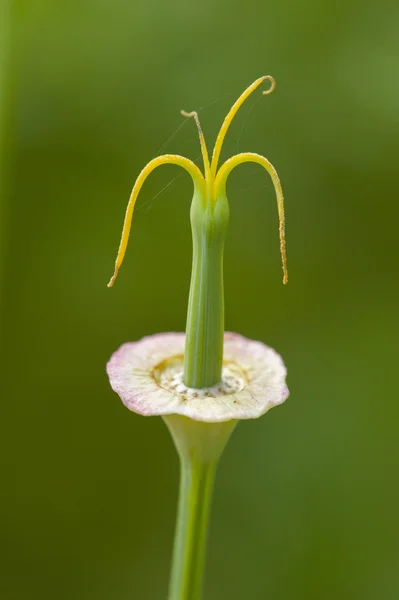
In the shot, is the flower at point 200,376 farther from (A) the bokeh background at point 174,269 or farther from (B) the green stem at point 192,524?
(A) the bokeh background at point 174,269

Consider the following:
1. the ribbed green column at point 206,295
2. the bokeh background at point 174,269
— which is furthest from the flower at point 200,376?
the bokeh background at point 174,269

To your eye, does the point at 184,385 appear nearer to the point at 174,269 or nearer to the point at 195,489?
the point at 195,489

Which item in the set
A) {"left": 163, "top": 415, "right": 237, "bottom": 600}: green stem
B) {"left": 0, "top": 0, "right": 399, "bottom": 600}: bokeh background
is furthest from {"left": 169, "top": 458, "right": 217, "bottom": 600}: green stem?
{"left": 0, "top": 0, "right": 399, "bottom": 600}: bokeh background

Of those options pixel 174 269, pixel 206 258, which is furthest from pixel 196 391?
pixel 174 269

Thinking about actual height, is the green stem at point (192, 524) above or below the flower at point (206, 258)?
below
